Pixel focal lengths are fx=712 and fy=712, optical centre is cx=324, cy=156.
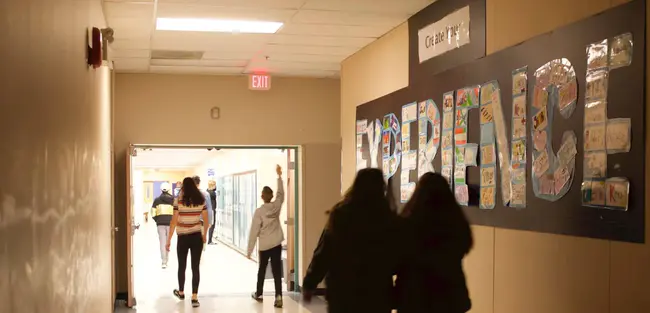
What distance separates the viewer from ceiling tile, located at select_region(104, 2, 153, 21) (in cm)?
558

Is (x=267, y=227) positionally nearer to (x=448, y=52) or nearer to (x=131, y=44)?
(x=131, y=44)

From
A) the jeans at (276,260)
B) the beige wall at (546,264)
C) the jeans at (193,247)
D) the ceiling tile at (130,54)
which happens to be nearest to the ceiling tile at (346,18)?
the beige wall at (546,264)

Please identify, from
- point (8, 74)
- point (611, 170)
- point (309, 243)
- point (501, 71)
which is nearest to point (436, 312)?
point (611, 170)

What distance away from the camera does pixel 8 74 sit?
1750 mm

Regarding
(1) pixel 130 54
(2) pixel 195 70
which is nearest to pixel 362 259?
(1) pixel 130 54

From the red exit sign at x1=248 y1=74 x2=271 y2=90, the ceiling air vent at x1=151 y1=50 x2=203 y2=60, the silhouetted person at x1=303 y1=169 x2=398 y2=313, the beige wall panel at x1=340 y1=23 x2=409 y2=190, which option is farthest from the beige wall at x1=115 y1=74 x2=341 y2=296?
the silhouetted person at x1=303 y1=169 x2=398 y2=313

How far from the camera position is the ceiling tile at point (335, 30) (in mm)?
6461

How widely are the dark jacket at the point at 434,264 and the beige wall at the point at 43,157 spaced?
1612 mm

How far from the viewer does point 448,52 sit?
17.7ft

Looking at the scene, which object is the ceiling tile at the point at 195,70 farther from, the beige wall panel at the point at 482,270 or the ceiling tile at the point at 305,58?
the beige wall panel at the point at 482,270

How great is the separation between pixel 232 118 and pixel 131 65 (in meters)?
1.48

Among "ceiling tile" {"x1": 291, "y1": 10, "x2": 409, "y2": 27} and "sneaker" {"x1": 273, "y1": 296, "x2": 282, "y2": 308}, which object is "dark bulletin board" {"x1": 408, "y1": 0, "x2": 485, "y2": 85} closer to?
"ceiling tile" {"x1": 291, "y1": 10, "x2": 409, "y2": 27}

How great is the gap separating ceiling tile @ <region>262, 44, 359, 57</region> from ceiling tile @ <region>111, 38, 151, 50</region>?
48.2 inches

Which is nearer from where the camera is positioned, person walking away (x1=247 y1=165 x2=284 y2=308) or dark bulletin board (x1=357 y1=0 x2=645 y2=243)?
dark bulletin board (x1=357 y1=0 x2=645 y2=243)
